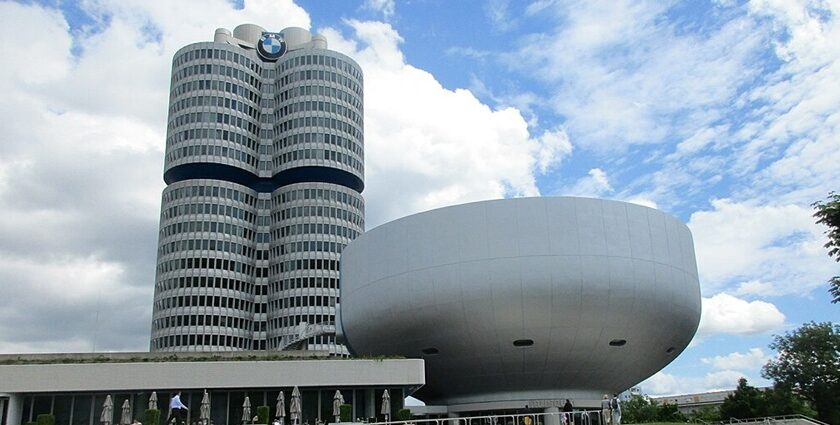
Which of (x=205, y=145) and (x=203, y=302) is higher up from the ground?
(x=205, y=145)

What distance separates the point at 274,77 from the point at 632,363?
85785 millimetres

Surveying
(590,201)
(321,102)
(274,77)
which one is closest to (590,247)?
(590,201)

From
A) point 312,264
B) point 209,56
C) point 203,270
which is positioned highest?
point 209,56

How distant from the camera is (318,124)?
111000mm

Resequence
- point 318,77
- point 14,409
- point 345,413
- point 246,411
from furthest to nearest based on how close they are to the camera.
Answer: point 318,77, point 14,409, point 246,411, point 345,413

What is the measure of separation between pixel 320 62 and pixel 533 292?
81432mm

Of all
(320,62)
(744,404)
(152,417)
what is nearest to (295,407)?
(152,417)

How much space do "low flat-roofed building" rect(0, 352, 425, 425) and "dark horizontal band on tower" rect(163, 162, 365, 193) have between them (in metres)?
71.9

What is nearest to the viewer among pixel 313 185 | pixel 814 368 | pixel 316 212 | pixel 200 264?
pixel 814 368

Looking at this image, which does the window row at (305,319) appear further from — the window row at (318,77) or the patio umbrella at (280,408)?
the patio umbrella at (280,408)

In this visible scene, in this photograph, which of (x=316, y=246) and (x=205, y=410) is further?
(x=316, y=246)

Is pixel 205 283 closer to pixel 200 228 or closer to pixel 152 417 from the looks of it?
pixel 200 228

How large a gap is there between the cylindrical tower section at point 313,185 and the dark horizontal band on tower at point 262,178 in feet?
0.64

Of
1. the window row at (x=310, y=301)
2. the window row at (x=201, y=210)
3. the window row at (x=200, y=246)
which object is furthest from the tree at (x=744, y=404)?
the window row at (x=201, y=210)
